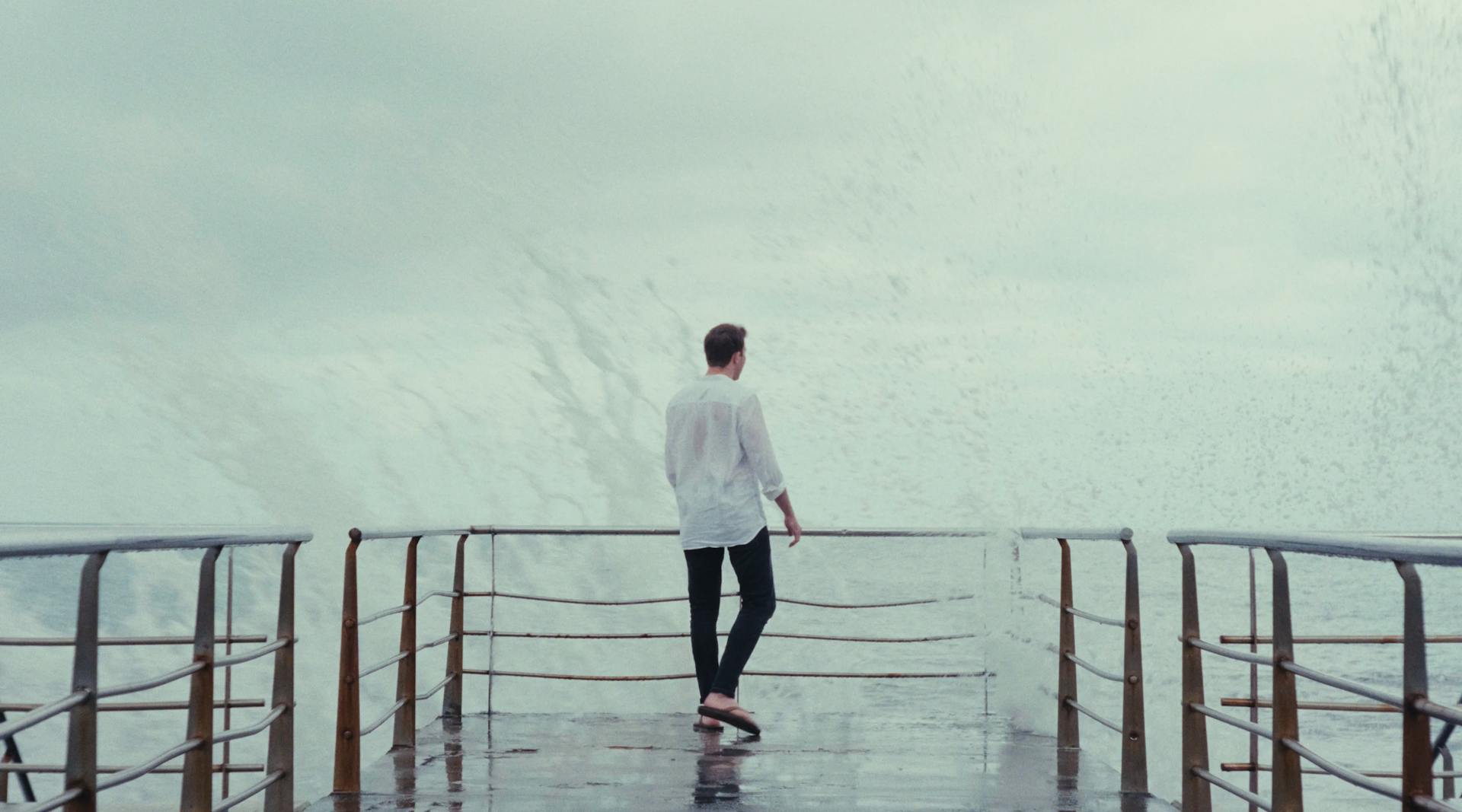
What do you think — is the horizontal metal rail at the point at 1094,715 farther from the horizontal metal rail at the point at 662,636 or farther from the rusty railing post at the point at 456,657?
the rusty railing post at the point at 456,657

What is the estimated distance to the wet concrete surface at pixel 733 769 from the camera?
429 cm

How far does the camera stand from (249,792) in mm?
3363

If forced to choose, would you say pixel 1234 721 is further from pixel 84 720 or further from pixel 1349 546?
pixel 84 720

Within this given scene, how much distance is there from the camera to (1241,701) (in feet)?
12.8

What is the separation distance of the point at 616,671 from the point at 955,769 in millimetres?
21114

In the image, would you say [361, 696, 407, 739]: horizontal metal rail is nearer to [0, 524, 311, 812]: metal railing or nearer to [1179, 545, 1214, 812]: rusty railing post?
[0, 524, 311, 812]: metal railing

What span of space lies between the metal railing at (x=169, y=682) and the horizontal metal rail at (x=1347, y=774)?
2166 mm

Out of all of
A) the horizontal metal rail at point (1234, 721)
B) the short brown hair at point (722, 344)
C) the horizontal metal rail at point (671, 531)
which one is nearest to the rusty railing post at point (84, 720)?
the horizontal metal rail at point (1234, 721)

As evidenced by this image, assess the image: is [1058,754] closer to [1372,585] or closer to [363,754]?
[363,754]

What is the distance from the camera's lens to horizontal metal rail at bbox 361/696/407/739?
4.43 metres

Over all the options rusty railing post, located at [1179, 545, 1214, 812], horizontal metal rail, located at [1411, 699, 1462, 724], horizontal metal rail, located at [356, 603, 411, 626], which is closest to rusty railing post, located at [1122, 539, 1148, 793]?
rusty railing post, located at [1179, 545, 1214, 812]

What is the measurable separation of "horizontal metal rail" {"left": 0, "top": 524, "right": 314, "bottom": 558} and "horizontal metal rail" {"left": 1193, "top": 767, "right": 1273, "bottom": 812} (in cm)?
242

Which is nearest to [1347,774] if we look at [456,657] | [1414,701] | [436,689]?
[1414,701]

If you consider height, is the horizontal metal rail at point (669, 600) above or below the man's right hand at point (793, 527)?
below
